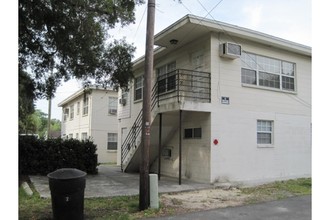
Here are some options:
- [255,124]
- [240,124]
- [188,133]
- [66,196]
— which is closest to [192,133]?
[188,133]

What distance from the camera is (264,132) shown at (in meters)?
14.4

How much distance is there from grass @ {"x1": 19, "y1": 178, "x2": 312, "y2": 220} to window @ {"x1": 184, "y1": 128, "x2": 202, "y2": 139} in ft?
9.82

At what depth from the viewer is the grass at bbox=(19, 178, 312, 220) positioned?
7590 millimetres

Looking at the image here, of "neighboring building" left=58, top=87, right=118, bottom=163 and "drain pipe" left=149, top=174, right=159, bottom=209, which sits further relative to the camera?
"neighboring building" left=58, top=87, right=118, bottom=163

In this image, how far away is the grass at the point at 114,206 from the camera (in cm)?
759

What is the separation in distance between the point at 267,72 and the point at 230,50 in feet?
8.82

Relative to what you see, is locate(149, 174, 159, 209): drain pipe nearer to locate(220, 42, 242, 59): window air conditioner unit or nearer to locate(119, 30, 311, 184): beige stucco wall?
locate(119, 30, 311, 184): beige stucco wall

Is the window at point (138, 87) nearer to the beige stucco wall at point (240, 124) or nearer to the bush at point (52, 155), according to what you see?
the beige stucco wall at point (240, 124)

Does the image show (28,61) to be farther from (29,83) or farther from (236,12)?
(236,12)

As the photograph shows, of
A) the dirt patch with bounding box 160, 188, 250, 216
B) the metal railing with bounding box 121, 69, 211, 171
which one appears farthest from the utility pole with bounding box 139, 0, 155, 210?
the metal railing with bounding box 121, 69, 211, 171

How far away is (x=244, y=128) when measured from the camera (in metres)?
13.6
